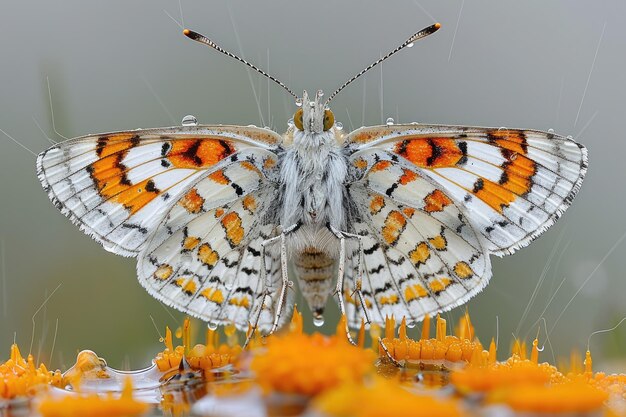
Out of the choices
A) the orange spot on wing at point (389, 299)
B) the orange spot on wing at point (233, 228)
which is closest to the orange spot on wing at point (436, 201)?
the orange spot on wing at point (389, 299)

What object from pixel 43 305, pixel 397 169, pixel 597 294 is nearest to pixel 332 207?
pixel 397 169

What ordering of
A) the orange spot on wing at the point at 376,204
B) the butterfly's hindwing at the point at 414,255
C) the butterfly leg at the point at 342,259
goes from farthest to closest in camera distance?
the orange spot on wing at the point at 376,204
the butterfly's hindwing at the point at 414,255
the butterfly leg at the point at 342,259

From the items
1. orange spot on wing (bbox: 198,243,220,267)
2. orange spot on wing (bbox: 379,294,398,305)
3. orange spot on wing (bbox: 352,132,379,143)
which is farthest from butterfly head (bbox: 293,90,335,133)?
orange spot on wing (bbox: 379,294,398,305)

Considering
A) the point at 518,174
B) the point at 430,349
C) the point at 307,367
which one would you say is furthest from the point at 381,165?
the point at 307,367

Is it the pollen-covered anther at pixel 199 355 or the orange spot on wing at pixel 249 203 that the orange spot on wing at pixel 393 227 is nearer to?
the orange spot on wing at pixel 249 203

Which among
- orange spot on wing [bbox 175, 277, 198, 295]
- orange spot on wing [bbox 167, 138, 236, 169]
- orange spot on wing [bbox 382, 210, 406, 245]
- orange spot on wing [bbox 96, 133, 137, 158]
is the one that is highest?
orange spot on wing [bbox 96, 133, 137, 158]

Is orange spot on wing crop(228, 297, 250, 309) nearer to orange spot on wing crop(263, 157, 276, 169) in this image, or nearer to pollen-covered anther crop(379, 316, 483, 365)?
orange spot on wing crop(263, 157, 276, 169)

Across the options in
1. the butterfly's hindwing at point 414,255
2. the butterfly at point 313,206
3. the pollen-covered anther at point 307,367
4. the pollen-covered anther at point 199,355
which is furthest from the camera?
the butterfly's hindwing at point 414,255

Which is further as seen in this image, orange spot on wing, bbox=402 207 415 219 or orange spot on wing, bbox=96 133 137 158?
orange spot on wing, bbox=402 207 415 219

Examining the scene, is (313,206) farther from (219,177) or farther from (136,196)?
(136,196)

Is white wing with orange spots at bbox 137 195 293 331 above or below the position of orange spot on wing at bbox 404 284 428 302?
above
